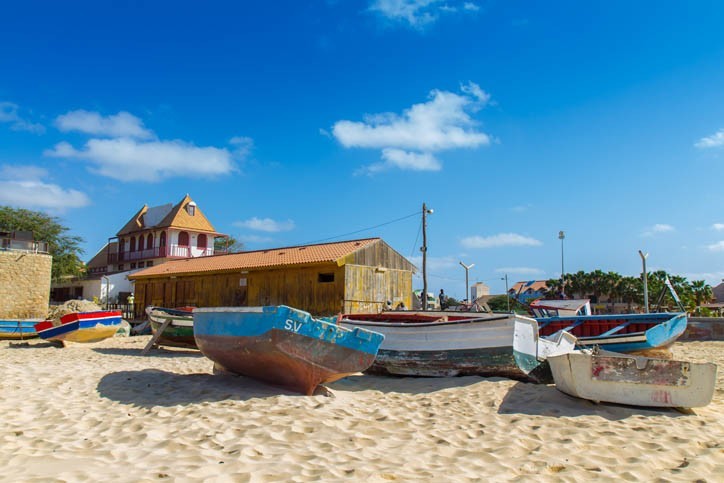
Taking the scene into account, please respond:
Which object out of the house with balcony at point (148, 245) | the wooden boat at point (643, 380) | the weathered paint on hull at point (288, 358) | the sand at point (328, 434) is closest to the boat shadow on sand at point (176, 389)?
the sand at point (328, 434)

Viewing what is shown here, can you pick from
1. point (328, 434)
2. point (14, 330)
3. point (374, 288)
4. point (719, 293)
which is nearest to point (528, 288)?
point (719, 293)

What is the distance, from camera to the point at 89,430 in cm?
554

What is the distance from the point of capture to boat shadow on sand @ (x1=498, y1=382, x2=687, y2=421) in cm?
652

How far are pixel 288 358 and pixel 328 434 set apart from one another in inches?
69.6

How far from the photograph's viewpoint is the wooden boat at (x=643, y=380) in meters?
6.59

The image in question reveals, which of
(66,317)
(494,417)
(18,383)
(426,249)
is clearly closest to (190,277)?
(66,317)

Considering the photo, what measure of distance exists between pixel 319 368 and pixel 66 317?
473 inches

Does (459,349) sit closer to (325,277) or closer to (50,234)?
(325,277)

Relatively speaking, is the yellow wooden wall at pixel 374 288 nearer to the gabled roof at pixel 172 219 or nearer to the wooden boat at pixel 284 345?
the wooden boat at pixel 284 345

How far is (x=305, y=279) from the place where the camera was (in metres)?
19.5

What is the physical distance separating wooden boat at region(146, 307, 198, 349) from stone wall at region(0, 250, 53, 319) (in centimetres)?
2090

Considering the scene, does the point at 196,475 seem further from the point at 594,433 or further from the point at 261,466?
the point at 594,433

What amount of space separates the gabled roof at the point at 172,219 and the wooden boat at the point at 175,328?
1202 inches

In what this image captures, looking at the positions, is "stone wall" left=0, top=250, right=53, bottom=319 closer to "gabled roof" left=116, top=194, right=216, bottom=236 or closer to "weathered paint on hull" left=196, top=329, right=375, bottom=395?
"gabled roof" left=116, top=194, right=216, bottom=236
